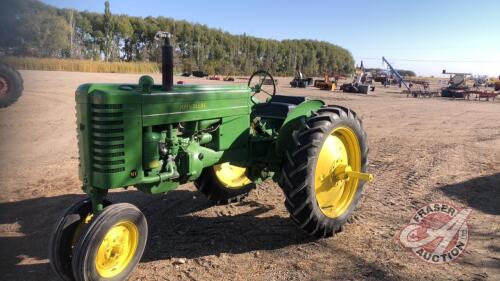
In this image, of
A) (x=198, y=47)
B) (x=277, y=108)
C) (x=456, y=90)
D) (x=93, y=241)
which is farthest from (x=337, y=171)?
(x=198, y=47)

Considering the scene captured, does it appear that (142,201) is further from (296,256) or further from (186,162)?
(296,256)

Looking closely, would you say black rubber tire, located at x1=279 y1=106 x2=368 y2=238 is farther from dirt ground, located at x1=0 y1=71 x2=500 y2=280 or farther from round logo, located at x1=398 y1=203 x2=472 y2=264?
round logo, located at x1=398 y1=203 x2=472 y2=264

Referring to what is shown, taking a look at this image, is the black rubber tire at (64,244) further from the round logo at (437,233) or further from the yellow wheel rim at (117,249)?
the round logo at (437,233)

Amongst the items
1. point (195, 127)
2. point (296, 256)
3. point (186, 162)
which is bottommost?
point (296, 256)

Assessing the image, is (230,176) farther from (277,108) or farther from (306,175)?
(306,175)

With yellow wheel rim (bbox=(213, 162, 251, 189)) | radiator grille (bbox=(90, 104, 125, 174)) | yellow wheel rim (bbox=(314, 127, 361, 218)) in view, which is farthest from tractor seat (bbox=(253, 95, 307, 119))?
radiator grille (bbox=(90, 104, 125, 174))

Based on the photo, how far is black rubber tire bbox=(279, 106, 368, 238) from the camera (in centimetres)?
387

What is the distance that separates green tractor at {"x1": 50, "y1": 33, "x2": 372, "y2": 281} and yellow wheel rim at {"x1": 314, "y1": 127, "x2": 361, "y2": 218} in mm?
11

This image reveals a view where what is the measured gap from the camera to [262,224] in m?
4.59

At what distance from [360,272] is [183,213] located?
2143 mm

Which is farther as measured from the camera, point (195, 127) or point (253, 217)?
point (253, 217)

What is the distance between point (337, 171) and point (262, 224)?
3.23ft

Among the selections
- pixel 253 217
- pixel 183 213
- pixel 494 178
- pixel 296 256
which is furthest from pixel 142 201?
pixel 494 178

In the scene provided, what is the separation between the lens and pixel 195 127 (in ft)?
12.5
